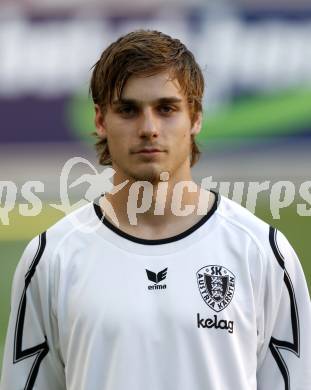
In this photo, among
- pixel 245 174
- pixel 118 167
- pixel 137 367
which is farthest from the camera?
pixel 245 174

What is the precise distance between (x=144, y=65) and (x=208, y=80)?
3450 millimetres

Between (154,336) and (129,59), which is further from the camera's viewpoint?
(129,59)

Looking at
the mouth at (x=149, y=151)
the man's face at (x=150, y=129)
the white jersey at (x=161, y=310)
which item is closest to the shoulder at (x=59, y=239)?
the white jersey at (x=161, y=310)

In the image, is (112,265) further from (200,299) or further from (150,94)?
(150,94)

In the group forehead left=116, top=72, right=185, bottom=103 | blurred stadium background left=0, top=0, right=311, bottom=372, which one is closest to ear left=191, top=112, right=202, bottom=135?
forehead left=116, top=72, right=185, bottom=103

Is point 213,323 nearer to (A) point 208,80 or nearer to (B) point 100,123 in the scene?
(B) point 100,123

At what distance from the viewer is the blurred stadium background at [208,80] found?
21.2 feet

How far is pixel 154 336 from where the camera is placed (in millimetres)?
2820

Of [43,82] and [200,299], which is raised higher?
[43,82]

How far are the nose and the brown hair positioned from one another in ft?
0.35

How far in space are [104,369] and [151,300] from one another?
0.74 ft

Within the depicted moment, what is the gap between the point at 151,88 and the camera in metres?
2.93

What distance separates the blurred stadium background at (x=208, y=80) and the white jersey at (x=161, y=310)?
340 centimetres

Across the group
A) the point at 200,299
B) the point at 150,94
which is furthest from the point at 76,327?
the point at 150,94
